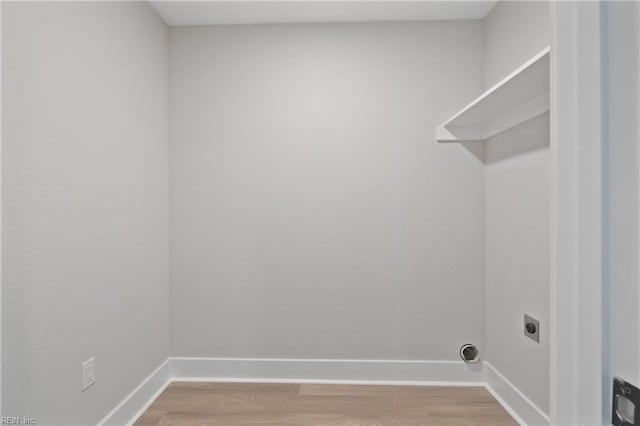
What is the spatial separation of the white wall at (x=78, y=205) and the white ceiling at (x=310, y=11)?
0.22 meters

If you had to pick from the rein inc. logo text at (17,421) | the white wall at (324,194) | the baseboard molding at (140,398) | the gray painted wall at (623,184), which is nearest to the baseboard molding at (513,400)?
the white wall at (324,194)

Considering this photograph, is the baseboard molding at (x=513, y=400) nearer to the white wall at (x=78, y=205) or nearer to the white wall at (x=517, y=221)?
the white wall at (x=517, y=221)

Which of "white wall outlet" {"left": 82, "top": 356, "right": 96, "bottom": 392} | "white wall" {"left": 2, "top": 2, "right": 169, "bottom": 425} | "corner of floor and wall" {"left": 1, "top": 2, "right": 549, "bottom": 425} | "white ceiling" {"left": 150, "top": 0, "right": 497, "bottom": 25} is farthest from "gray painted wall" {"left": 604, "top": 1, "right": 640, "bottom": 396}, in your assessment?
"white ceiling" {"left": 150, "top": 0, "right": 497, "bottom": 25}

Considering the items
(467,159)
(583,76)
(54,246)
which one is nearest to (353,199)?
(467,159)

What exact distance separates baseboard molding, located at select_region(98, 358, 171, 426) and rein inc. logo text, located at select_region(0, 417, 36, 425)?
466 millimetres

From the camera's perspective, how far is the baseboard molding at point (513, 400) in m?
1.93

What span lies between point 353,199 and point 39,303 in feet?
5.67

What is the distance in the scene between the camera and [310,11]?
2.41 m

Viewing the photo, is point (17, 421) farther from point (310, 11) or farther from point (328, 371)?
point (310, 11)

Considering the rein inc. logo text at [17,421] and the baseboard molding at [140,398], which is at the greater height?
the rein inc. logo text at [17,421]

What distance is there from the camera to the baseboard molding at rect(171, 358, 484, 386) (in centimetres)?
251

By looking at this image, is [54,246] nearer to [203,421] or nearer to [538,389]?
A: [203,421]

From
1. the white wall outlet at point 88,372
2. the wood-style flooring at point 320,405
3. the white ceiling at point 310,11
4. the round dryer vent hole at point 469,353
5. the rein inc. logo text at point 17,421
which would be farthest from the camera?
the round dryer vent hole at point 469,353

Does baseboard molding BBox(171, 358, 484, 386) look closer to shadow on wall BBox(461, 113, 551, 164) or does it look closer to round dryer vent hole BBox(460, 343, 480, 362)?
round dryer vent hole BBox(460, 343, 480, 362)
